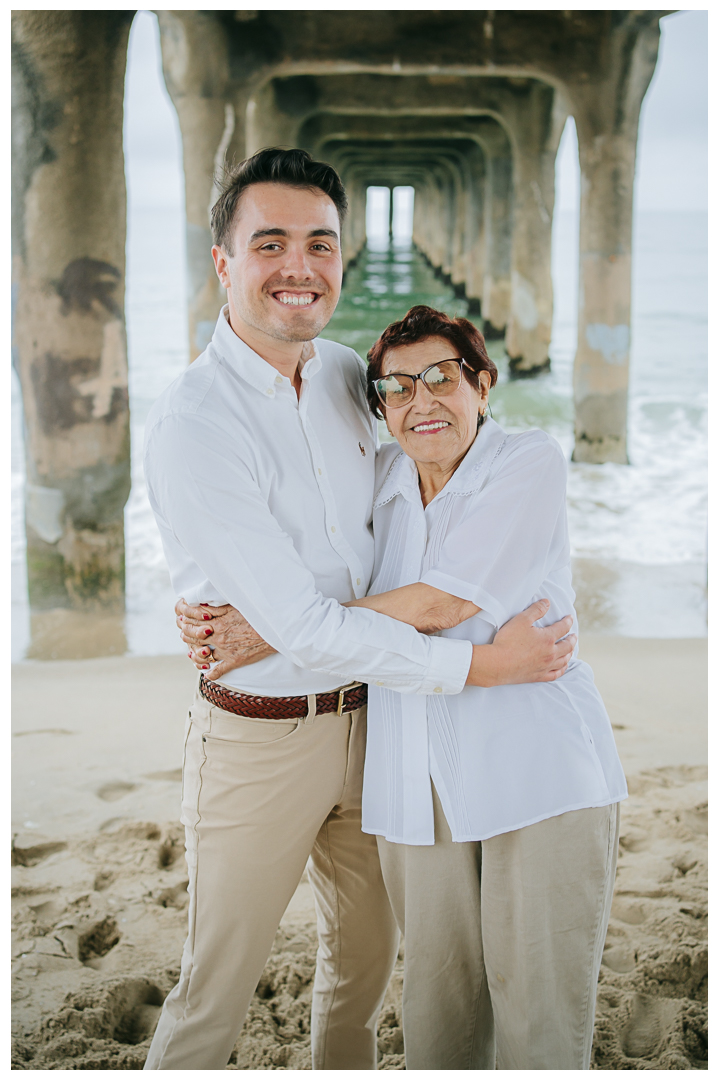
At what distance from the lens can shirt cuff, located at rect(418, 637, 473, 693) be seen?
1.94 meters

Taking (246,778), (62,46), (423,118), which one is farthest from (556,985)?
(423,118)

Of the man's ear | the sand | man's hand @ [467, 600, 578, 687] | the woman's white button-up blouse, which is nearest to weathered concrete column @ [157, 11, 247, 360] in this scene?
the sand

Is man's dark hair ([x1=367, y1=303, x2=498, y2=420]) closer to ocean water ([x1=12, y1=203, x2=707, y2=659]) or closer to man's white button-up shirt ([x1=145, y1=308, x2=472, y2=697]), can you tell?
man's white button-up shirt ([x1=145, y1=308, x2=472, y2=697])

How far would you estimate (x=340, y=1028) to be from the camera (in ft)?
7.93

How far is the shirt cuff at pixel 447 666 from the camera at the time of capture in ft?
6.35

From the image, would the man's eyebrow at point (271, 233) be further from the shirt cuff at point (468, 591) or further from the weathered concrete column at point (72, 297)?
the weathered concrete column at point (72, 297)

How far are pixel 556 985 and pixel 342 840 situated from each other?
0.65 metres

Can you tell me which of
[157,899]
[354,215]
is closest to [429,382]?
[157,899]

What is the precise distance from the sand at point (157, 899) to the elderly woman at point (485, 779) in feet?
2.55

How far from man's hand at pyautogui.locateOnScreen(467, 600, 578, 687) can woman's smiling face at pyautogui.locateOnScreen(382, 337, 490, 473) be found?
→ 418 mm

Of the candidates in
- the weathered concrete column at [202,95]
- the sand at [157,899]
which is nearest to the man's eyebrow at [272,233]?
the sand at [157,899]

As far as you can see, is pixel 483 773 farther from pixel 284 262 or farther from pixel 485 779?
pixel 284 262

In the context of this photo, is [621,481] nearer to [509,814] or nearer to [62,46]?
[62,46]

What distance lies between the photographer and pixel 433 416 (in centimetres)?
208
